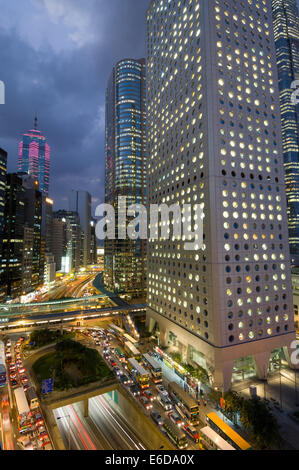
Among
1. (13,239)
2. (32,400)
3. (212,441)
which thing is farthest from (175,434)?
(13,239)

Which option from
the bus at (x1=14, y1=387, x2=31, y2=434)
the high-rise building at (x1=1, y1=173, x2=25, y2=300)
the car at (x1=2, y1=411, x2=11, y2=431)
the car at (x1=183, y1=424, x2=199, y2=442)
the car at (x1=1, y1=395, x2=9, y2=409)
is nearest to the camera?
the car at (x1=183, y1=424, x2=199, y2=442)

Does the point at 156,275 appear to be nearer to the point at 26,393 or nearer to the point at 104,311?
the point at 104,311

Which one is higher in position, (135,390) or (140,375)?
(140,375)

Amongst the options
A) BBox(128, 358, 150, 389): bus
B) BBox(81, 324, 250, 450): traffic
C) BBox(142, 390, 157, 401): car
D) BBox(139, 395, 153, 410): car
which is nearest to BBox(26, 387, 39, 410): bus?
BBox(81, 324, 250, 450): traffic

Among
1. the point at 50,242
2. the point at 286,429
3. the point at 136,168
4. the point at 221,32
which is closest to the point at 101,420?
the point at 286,429

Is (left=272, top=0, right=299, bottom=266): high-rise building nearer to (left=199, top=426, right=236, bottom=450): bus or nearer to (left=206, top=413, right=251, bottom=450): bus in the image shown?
(left=206, top=413, right=251, bottom=450): bus

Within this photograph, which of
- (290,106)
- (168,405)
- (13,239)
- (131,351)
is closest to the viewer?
(168,405)

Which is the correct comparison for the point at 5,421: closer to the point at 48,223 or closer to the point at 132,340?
the point at 132,340
